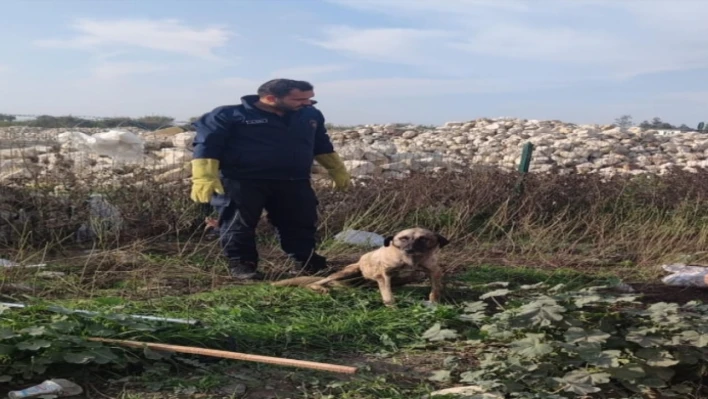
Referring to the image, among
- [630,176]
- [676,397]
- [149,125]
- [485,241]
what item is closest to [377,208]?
[485,241]

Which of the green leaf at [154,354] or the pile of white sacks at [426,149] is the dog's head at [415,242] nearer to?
the green leaf at [154,354]

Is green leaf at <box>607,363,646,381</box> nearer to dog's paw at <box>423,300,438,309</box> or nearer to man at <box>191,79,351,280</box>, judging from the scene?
dog's paw at <box>423,300,438,309</box>

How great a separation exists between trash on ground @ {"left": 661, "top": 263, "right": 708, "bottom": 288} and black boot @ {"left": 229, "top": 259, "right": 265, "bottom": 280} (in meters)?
3.10

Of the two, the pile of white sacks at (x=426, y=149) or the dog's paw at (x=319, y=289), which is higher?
the pile of white sacks at (x=426, y=149)

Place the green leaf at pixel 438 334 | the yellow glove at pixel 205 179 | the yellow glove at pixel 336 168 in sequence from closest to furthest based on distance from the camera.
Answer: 1. the green leaf at pixel 438 334
2. the yellow glove at pixel 205 179
3. the yellow glove at pixel 336 168

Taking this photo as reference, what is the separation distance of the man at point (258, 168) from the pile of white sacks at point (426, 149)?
232 centimetres

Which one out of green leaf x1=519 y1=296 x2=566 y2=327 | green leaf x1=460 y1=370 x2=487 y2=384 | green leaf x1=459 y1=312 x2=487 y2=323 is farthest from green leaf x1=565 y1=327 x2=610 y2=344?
green leaf x1=459 y1=312 x2=487 y2=323

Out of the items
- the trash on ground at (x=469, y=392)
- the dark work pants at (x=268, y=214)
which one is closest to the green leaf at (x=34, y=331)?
the trash on ground at (x=469, y=392)

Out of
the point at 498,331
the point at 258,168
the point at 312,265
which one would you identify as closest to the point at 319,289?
the point at 312,265

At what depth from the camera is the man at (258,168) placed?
556 cm

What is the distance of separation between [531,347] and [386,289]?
5.38 ft

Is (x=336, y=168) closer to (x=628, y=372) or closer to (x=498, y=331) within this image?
(x=498, y=331)

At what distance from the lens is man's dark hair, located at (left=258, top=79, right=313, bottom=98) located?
Result: 5617mm

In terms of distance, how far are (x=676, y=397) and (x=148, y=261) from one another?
3.90 metres
